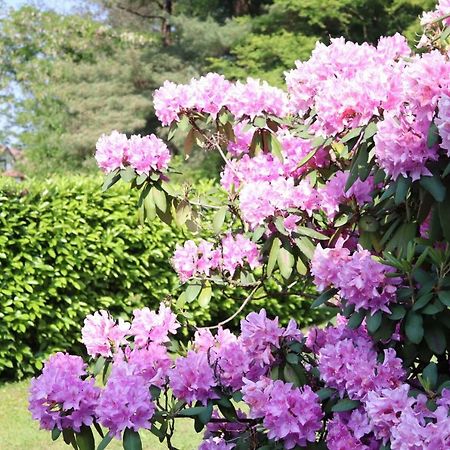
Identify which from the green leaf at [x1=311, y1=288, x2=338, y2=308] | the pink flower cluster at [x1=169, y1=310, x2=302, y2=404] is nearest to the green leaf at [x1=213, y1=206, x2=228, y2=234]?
the pink flower cluster at [x1=169, y1=310, x2=302, y2=404]

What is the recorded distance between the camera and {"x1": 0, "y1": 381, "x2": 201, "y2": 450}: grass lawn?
13.4ft

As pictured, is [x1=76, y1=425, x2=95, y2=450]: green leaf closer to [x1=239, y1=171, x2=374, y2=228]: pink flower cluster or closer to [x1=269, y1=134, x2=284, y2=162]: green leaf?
[x1=239, y1=171, x2=374, y2=228]: pink flower cluster

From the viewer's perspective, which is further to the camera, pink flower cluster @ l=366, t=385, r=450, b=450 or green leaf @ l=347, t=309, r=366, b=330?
green leaf @ l=347, t=309, r=366, b=330

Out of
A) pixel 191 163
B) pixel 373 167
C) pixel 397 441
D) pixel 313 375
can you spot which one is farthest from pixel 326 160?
pixel 191 163

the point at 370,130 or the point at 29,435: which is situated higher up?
the point at 370,130

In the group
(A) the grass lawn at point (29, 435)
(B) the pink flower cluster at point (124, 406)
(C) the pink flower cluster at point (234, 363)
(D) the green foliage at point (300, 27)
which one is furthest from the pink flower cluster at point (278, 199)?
(D) the green foliage at point (300, 27)

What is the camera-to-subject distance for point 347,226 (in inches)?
82.8

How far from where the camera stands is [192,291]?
8.44 ft

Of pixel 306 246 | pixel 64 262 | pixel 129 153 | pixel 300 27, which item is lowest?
pixel 300 27

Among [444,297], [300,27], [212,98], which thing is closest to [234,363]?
[444,297]

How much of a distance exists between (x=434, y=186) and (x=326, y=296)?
452 mm

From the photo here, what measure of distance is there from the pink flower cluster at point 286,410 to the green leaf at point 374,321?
0.74 ft

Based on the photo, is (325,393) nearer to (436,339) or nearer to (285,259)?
(436,339)

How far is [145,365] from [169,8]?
18.6 metres
